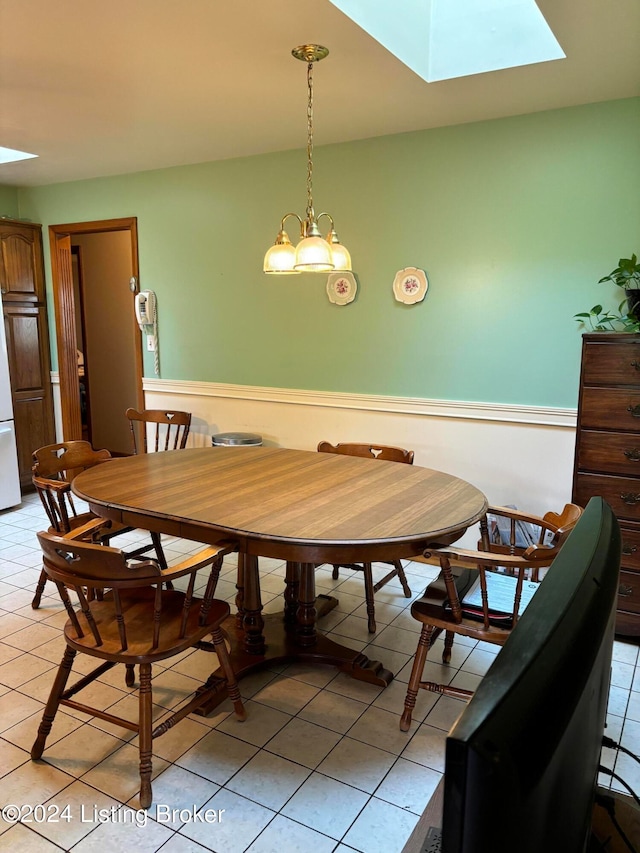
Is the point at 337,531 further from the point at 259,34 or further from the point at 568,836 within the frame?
the point at 259,34

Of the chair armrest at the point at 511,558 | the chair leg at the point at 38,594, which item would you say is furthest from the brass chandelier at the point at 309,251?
the chair leg at the point at 38,594

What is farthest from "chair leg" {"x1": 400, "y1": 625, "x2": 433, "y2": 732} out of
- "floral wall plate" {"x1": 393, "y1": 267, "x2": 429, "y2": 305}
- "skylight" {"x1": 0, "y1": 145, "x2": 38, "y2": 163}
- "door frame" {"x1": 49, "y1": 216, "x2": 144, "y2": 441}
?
"skylight" {"x1": 0, "y1": 145, "x2": 38, "y2": 163}

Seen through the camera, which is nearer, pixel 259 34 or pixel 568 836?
pixel 568 836

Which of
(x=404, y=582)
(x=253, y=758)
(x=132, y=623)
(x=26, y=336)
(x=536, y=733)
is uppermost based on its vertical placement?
(x=26, y=336)

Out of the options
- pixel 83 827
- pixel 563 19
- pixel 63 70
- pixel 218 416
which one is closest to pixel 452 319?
pixel 563 19

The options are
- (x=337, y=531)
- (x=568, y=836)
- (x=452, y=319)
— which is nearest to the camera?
(x=568, y=836)

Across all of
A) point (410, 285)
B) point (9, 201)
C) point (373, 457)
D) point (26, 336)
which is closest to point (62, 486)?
point (373, 457)

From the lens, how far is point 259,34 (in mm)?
2232

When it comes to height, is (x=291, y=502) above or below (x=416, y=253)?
below

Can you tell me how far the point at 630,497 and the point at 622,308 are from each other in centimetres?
96

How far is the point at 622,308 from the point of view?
301 cm

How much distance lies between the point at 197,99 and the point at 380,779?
291 cm

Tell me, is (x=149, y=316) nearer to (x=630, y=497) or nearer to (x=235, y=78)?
(x=235, y=78)

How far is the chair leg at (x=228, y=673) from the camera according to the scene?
2.07m
